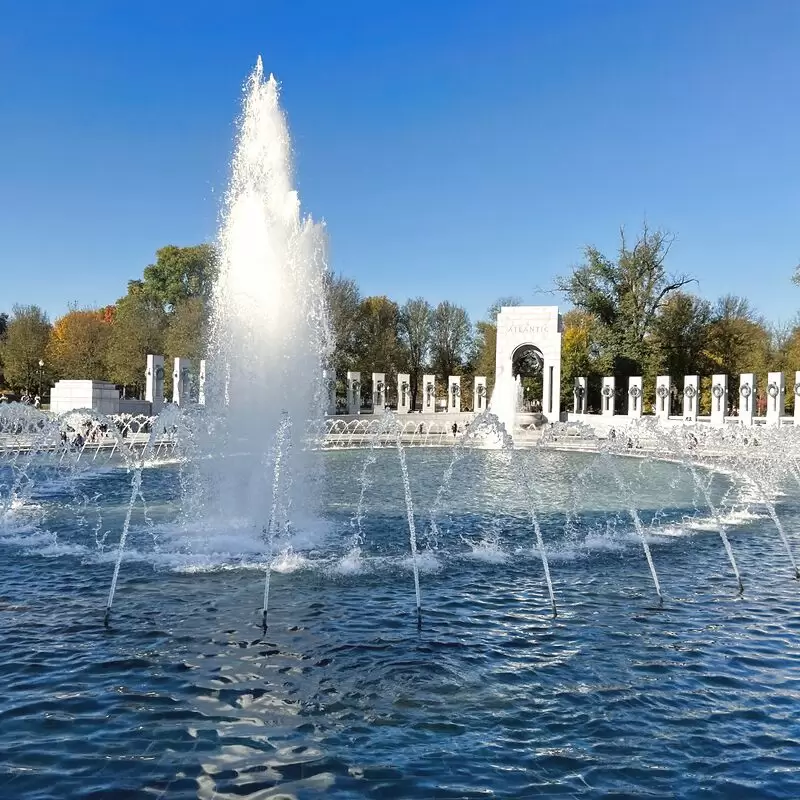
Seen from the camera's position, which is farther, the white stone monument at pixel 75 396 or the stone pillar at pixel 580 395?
the stone pillar at pixel 580 395

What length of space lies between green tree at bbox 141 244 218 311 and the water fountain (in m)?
42.5

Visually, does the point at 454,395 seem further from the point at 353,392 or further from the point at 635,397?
the point at 635,397

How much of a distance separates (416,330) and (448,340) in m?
2.79

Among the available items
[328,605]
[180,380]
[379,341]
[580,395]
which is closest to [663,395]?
[580,395]

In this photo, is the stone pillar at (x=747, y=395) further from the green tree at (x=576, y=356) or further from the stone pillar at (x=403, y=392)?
the stone pillar at (x=403, y=392)

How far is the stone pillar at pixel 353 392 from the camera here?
4494cm

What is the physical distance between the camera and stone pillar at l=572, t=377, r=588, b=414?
4416 centimetres

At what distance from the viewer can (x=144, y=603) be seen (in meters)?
7.45

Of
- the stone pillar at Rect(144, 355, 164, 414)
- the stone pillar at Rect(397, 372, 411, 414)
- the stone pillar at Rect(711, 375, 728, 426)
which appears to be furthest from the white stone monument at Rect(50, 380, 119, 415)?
the stone pillar at Rect(711, 375, 728, 426)

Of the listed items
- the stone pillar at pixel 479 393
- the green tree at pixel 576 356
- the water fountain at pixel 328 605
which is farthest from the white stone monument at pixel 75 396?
the green tree at pixel 576 356

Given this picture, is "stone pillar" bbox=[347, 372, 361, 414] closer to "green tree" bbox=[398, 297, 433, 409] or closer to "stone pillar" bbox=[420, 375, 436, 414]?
"stone pillar" bbox=[420, 375, 436, 414]

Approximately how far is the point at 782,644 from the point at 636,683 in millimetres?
1863

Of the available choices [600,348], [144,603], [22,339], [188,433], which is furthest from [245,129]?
[22,339]

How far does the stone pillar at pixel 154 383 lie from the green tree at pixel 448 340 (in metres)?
28.3
